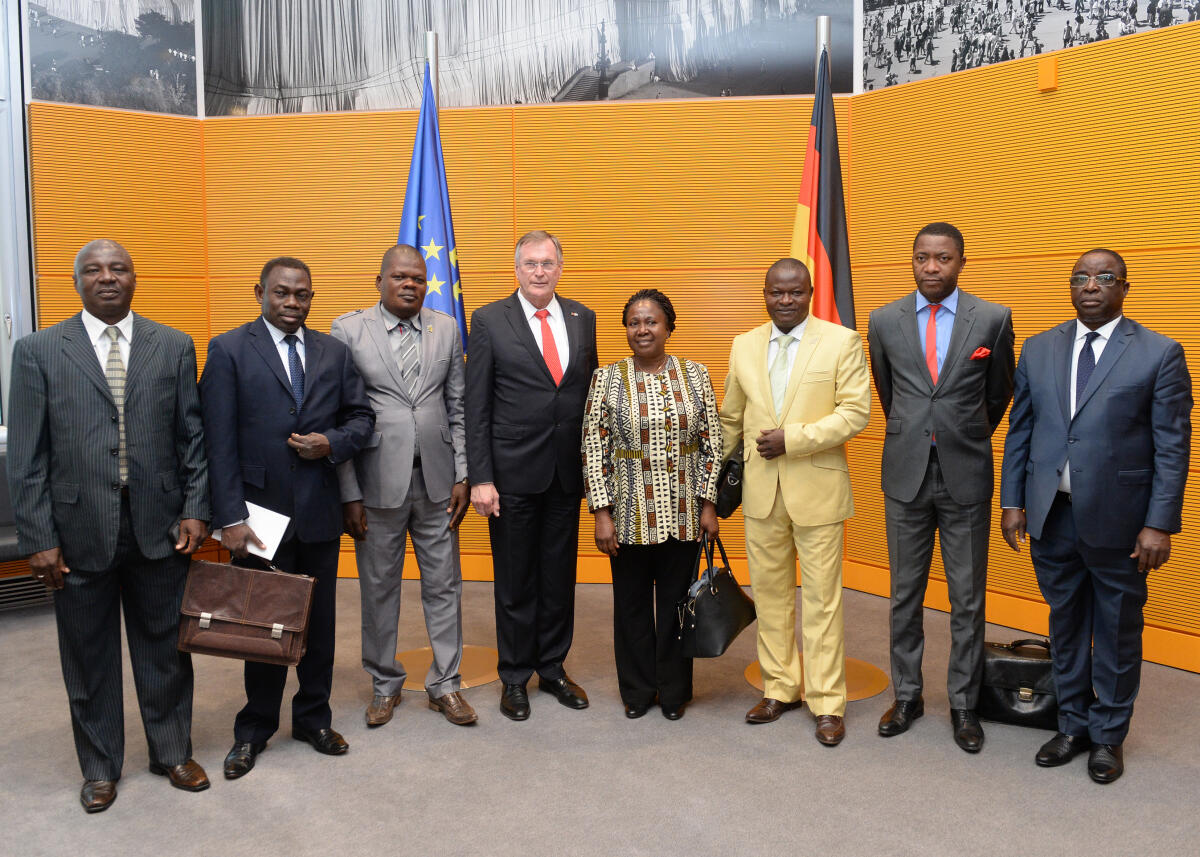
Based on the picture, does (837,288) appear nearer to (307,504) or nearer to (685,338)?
(685,338)

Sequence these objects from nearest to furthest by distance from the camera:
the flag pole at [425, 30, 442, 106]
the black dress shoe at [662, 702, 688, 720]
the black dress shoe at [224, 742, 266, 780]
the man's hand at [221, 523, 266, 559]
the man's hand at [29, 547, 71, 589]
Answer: the man's hand at [29, 547, 71, 589]
the man's hand at [221, 523, 266, 559]
the black dress shoe at [224, 742, 266, 780]
the black dress shoe at [662, 702, 688, 720]
the flag pole at [425, 30, 442, 106]

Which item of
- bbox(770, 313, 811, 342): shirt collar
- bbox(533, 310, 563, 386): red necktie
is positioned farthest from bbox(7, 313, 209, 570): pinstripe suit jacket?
bbox(770, 313, 811, 342): shirt collar

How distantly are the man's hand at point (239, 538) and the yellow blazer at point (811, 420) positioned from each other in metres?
1.80

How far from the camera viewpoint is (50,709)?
164 inches

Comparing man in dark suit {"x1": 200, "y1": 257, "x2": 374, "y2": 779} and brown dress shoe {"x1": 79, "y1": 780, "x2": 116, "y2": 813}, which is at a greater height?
man in dark suit {"x1": 200, "y1": 257, "x2": 374, "y2": 779}

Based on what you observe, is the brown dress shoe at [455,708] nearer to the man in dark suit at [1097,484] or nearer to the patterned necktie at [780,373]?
the patterned necktie at [780,373]

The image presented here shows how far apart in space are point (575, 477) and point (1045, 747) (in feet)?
6.41

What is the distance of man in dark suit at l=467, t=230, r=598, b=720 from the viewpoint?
12.8 ft

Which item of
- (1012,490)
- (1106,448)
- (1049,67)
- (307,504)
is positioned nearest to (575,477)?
(307,504)

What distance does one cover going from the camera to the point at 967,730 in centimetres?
369

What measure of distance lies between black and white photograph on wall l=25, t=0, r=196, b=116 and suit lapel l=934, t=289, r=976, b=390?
490 centimetres

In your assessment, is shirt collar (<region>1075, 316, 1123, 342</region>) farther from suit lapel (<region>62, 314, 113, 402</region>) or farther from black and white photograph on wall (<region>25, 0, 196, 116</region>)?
black and white photograph on wall (<region>25, 0, 196, 116</region>)

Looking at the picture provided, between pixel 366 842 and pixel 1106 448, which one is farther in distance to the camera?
pixel 1106 448

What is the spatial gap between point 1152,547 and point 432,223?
353 cm
